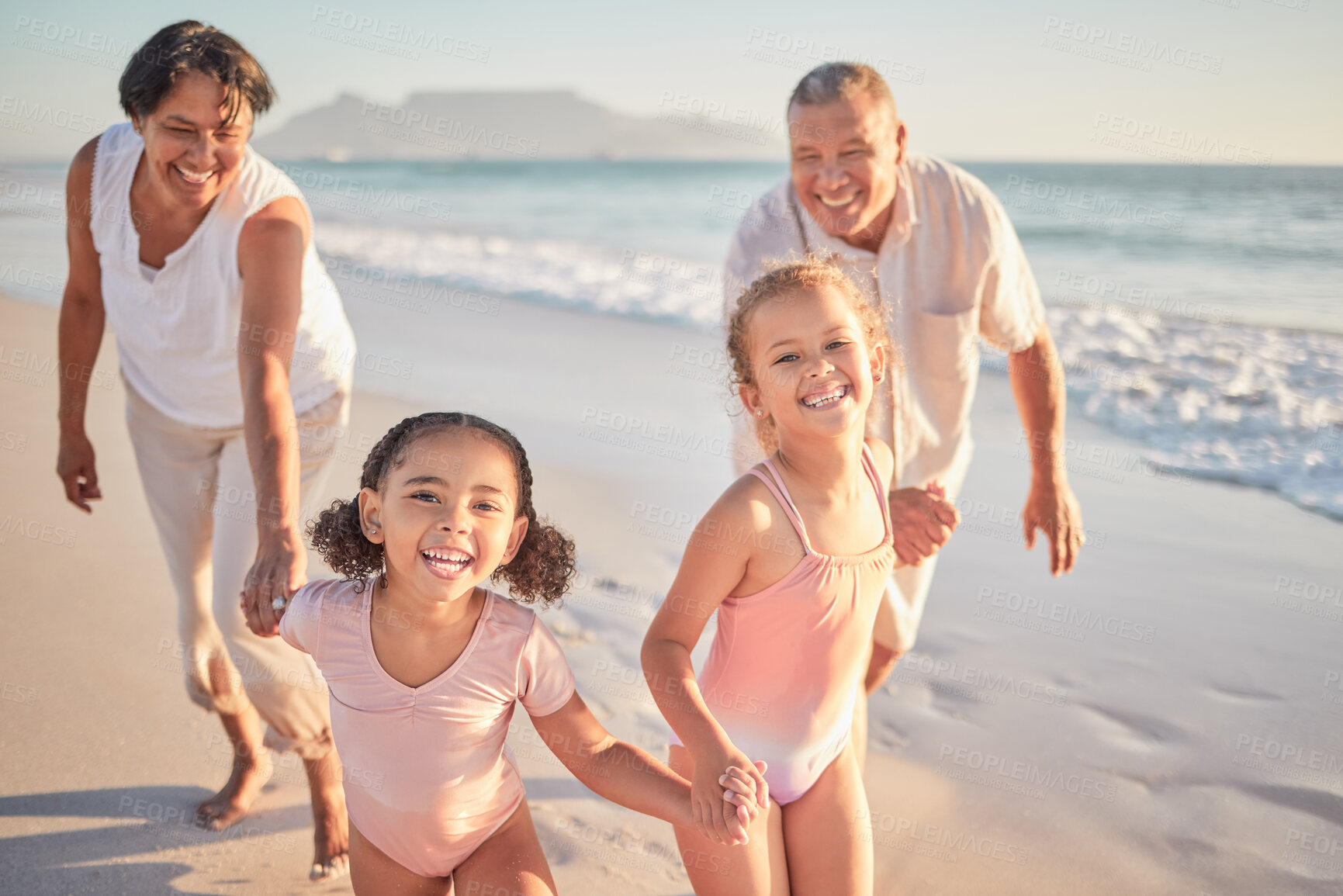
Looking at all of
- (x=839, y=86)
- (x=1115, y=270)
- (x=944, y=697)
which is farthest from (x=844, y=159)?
(x=1115, y=270)

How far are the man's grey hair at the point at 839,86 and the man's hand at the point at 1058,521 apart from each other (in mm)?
1274

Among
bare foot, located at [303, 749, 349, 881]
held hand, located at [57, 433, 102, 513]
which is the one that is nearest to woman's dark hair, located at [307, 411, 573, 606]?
bare foot, located at [303, 749, 349, 881]

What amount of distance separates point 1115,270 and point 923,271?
12271mm

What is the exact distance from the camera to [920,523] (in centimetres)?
275

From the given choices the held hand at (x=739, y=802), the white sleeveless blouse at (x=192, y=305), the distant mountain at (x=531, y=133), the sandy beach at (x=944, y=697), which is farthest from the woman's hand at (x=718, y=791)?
the distant mountain at (x=531, y=133)

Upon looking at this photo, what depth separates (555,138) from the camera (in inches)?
1767

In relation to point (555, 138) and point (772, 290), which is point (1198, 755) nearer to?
point (772, 290)

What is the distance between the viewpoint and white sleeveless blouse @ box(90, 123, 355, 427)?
2.76 meters

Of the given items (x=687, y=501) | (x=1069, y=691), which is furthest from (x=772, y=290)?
(x=687, y=501)

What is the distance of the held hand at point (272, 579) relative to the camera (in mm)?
2314

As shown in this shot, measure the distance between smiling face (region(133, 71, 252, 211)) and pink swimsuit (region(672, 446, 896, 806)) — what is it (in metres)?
1.64

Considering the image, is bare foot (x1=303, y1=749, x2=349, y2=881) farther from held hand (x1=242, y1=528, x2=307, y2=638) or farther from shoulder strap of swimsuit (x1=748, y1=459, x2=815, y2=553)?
shoulder strap of swimsuit (x1=748, y1=459, x2=815, y2=553)

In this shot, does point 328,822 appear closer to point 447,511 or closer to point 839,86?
point 447,511

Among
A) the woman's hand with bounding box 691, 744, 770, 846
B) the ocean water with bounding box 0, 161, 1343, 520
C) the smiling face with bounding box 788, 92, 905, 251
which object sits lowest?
the ocean water with bounding box 0, 161, 1343, 520
